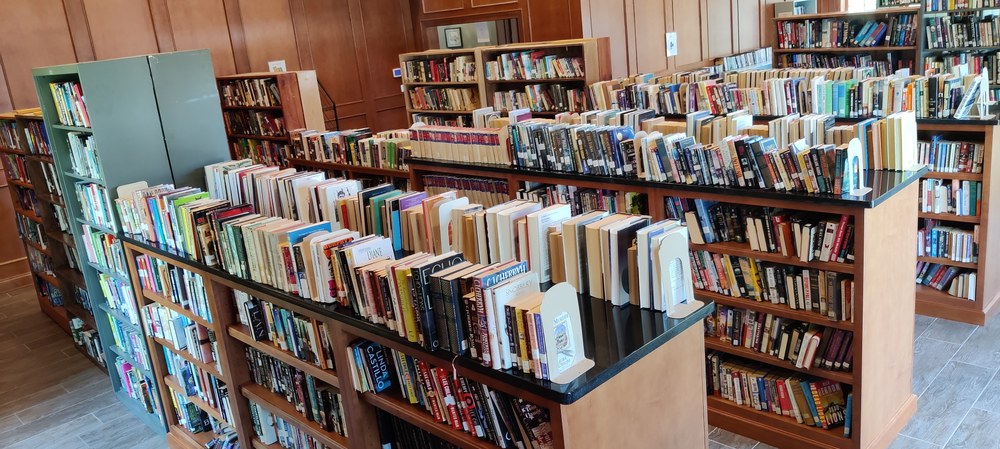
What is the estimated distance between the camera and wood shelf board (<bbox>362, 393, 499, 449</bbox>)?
245 centimetres

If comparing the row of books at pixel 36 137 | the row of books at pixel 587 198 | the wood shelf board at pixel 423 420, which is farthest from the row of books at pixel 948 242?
Result: the row of books at pixel 36 137

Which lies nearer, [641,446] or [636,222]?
[641,446]

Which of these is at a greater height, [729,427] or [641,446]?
[641,446]

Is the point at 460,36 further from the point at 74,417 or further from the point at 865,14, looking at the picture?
the point at 74,417

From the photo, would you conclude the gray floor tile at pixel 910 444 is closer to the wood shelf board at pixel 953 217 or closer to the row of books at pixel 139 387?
the wood shelf board at pixel 953 217

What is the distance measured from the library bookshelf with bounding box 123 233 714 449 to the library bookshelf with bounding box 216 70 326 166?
5.21 metres

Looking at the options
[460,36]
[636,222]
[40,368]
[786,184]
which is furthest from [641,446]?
[460,36]

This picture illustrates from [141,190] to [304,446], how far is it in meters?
1.79

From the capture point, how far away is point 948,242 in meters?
5.05

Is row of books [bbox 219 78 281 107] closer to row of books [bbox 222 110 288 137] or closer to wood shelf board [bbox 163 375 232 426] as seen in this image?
row of books [bbox 222 110 288 137]

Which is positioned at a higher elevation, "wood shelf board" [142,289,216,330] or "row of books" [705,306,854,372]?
"wood shelf board" [142,289,216,330]

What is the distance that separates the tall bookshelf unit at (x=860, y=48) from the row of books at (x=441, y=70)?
187 inches

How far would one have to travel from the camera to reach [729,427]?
4.06 meters

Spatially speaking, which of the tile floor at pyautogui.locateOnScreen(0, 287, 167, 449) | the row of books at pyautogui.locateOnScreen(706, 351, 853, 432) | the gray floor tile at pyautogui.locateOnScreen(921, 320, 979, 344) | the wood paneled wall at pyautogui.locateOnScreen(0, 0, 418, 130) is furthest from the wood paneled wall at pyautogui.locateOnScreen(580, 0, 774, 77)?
the tile floor at pyautogui.locateOnScreen(0, 287, 167, 449)
